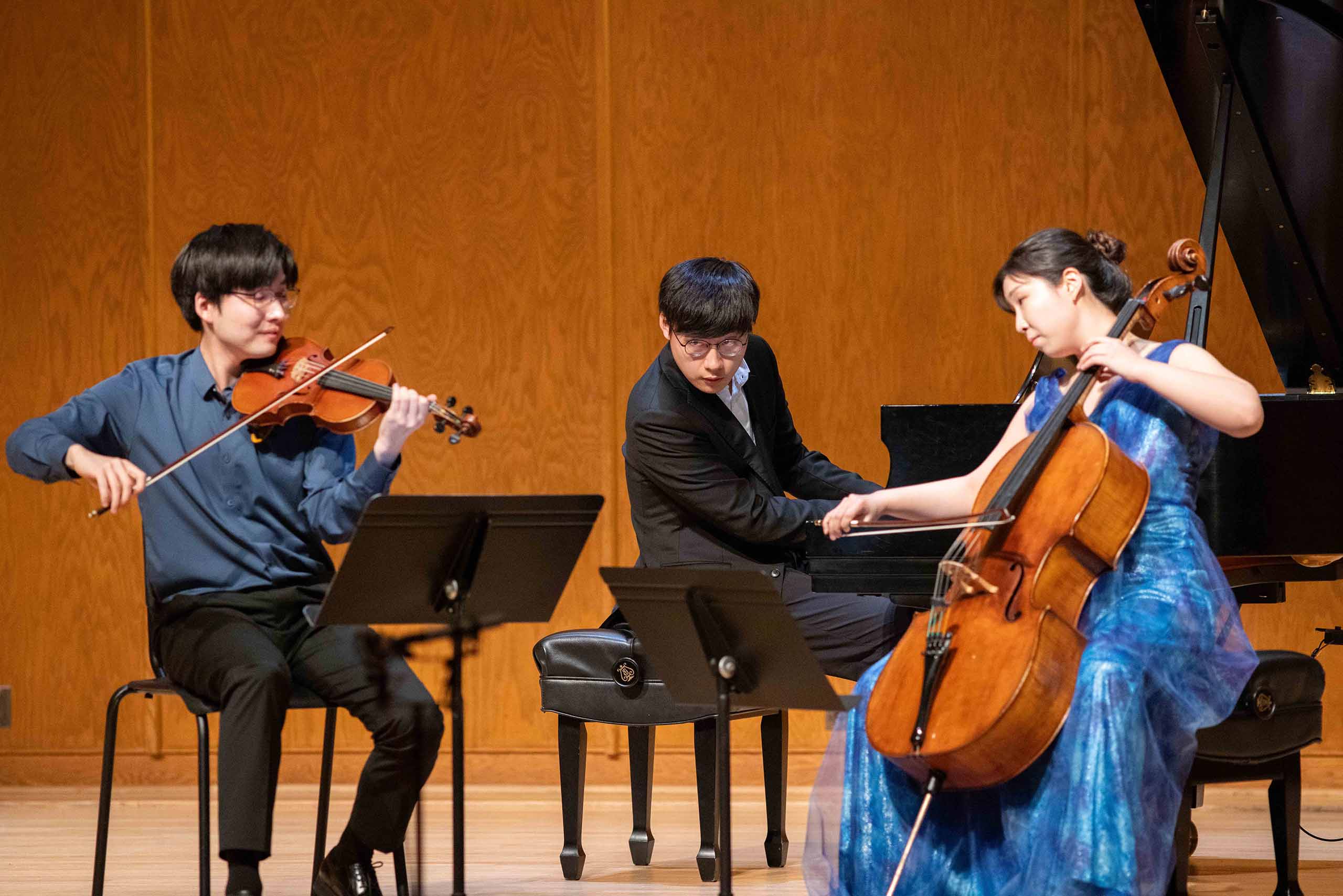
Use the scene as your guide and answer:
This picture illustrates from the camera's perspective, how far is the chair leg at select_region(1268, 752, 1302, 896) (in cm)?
269

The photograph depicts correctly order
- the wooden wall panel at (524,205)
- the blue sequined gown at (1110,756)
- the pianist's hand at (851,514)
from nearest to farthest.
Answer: the blue sequined gown at (1110,756) → the pianist's hand at (851,514) → the wooden wall panel at (524,205)

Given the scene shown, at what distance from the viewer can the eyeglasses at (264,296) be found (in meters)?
2.75

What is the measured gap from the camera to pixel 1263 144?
3070 millimetres

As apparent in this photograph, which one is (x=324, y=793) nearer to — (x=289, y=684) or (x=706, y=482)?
(x=289, y=684)

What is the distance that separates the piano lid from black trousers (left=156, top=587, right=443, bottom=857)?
193 cm

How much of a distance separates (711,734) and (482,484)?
5.14ft

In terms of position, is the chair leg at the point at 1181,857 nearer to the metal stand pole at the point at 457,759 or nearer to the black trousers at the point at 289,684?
the metal stand pole at the point at 457,759

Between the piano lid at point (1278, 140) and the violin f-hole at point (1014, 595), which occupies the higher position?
the piano lid at point (1278, 140)

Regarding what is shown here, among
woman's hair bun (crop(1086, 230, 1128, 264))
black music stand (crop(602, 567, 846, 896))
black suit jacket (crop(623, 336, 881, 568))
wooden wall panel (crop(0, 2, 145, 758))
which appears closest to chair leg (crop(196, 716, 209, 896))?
black music stand (crop(602, 567, 846, 896))

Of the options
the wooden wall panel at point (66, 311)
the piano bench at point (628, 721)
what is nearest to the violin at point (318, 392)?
the piano bench at point (628, 721)

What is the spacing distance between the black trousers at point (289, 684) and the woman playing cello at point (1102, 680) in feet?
2.49

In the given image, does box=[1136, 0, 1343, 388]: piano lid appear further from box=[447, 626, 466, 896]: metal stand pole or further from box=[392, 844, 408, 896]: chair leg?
box=[392, 844, 408, 896]: chair leg

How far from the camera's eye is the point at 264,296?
2771mm

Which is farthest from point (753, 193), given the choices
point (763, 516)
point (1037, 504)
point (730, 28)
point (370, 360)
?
point (1037, 504)
